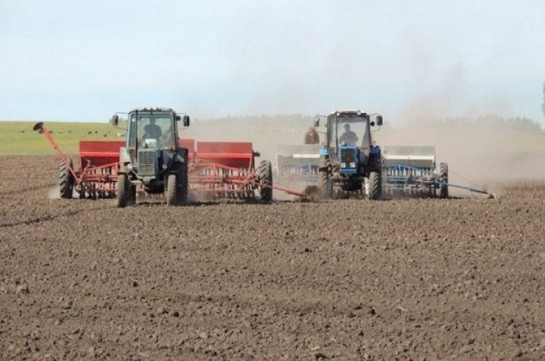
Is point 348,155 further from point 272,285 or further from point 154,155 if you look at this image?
point 272,285

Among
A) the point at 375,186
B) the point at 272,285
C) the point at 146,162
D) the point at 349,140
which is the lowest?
the point at 272,285

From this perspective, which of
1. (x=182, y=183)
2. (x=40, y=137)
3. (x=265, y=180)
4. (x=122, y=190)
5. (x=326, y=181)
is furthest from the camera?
(x=40, y=137)

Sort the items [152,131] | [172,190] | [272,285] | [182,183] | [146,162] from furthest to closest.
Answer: [152,131] < [182,183] < [146,162] < [172,190] < [272,285]

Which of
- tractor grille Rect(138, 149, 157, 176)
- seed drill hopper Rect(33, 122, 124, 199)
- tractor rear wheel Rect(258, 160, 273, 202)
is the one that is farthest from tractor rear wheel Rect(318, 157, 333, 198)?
tractor grille Rect(138, 149, 157, 176)

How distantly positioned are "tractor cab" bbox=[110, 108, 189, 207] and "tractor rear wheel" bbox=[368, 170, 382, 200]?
4516 millimetres

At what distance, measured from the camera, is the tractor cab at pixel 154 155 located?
73.6 feet

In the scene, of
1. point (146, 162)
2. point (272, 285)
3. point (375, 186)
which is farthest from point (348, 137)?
point (272, 285)

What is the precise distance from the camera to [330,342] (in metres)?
8.99

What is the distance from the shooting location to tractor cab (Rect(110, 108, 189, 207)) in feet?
73.6

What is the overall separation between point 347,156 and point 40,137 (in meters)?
58.6

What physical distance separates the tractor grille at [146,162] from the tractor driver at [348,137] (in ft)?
17.2

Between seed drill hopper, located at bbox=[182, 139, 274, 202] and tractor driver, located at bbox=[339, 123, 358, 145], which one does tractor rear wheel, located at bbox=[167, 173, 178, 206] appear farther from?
tractor driver, located at bbox=[339, 123, 358, 145]

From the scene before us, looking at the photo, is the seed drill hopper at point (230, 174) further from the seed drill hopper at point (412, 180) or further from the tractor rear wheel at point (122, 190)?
the seed drill hopper at point (412, 180)

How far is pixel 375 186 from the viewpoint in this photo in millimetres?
24922
